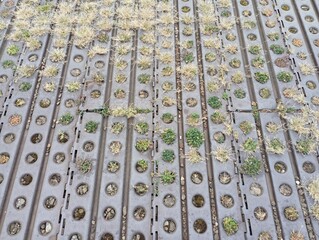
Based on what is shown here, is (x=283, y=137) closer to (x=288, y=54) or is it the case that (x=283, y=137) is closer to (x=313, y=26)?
(x=288, y=54)

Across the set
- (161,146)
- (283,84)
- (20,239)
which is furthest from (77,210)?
(283,84)

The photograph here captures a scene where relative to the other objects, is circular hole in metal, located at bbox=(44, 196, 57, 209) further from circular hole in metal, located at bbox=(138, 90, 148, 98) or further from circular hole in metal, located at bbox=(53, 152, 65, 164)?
circular hole in metal, located at bbox=(138, 90, 148, 98)

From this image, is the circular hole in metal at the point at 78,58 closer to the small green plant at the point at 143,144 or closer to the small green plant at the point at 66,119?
the small green plant at the point at 66,119

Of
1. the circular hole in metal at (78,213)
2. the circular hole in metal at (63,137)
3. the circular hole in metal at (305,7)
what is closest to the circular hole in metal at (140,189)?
the circular hole in metal at (78,213)

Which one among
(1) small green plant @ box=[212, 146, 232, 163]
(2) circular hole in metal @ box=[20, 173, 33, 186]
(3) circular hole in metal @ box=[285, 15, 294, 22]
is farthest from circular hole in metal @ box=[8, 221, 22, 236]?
(3) circular hole in metal @ box=[285, 15, 294, 22]

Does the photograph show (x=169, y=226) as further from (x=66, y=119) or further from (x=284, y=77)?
(x=284, y=77)

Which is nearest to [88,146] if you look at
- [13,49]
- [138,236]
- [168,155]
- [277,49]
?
[168,155]
